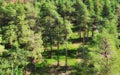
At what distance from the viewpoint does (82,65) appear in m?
47.3

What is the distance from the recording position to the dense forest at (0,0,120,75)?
4256cm

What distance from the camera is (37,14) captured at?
215 feet

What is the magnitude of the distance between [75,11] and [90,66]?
28026mm

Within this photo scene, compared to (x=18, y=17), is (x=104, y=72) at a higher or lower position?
lower

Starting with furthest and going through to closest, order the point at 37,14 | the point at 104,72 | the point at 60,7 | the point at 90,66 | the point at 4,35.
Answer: the point at 60,7 < the point at 37,14 < the point at 4,35 < the point at 90,66 < the point at 104,72

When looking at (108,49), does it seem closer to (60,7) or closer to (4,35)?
(4,35)

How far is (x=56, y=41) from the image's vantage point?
61719 millimetres

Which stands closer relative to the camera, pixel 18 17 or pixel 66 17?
pixel 18 17

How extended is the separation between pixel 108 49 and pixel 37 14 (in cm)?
2752

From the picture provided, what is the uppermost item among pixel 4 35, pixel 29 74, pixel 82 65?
pixel 4 35

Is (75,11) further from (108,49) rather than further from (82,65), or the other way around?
(108,49)

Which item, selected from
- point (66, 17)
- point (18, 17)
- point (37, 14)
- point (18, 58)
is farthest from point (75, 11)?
point (18, 58)

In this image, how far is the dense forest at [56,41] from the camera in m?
42.6

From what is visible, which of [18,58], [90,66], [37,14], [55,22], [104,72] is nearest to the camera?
[104,72]
